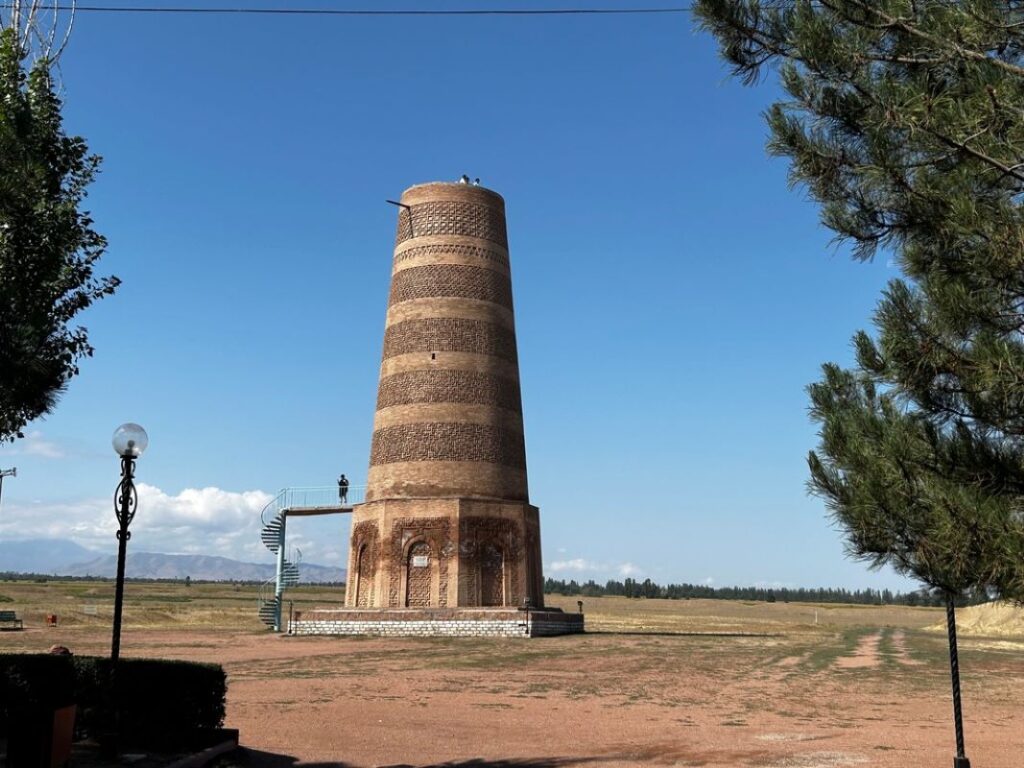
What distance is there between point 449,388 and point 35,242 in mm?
22118

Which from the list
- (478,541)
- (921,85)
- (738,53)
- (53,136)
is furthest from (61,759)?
(478,541)

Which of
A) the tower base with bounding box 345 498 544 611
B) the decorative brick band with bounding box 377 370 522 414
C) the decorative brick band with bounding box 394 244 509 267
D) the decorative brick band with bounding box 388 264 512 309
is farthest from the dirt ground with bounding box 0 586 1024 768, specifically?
the decorative brick band with bounding box 394 244 509 267

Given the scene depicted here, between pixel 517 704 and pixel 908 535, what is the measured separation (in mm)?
9043

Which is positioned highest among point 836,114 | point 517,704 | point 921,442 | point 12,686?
point 836,114

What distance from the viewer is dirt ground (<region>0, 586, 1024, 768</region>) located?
35.4 feet

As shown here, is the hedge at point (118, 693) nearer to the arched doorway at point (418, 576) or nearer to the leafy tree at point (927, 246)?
the leafy tree at point (927, 246)

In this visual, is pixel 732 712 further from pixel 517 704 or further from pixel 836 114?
pixel 836 114

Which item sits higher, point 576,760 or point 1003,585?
point 1003,585

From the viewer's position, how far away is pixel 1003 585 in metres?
6.62

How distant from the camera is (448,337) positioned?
31.8m

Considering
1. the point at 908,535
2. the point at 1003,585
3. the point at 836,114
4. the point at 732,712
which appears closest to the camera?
the point at 1003,585

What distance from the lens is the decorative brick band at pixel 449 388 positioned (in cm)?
3125

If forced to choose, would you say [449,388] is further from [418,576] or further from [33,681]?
[33,681]

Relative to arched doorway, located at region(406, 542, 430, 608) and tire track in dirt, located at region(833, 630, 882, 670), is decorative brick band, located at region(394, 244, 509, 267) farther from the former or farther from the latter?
tire track in dirt, located at region(833, 630, 882, 670)
